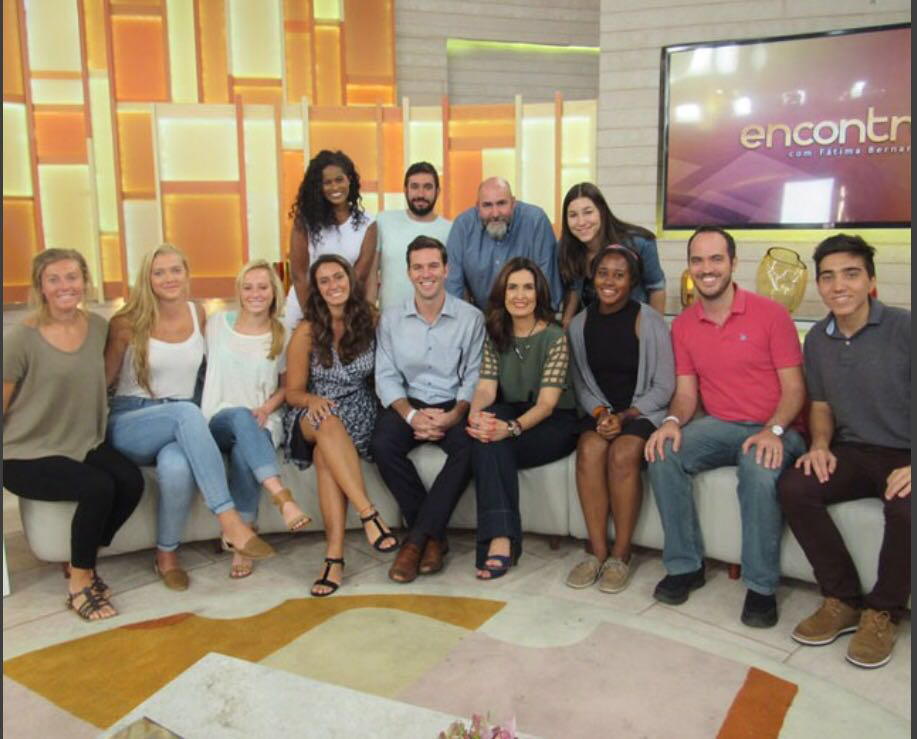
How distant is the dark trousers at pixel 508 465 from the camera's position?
3.01 meters

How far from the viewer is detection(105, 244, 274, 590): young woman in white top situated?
2.96 meters

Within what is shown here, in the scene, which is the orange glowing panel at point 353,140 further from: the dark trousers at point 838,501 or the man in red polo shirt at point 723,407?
the dark trousers at point 838,501

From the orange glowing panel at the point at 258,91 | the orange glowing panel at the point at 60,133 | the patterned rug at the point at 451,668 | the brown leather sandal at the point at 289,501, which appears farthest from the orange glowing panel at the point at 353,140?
the patterned rug at the point at 451,668

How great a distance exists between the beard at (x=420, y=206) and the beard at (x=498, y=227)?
36cm

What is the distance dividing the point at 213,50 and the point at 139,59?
70 centimetres

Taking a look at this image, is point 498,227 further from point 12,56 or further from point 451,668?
point 12,56

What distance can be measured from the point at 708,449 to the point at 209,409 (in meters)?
1.86

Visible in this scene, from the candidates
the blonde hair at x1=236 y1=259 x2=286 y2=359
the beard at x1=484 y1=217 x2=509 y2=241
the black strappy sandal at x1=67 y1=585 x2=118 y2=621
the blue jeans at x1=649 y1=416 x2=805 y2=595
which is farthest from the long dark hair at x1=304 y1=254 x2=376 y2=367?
the blue jeans at x1=649 y1=416 x2=805 y2=595

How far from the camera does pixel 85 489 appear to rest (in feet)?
9.12

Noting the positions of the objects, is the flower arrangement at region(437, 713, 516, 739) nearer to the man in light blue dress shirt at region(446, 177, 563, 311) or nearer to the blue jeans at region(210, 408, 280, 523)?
the blue jeans at region(210, 408, 280, 523)

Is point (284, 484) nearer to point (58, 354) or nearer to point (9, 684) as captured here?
point (58, 354)

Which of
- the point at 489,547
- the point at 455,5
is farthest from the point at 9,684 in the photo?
the point at 455,5

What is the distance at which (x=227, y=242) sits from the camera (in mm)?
7430

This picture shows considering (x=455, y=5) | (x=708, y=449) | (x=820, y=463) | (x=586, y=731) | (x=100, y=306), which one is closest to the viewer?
(x=586, y=731)
